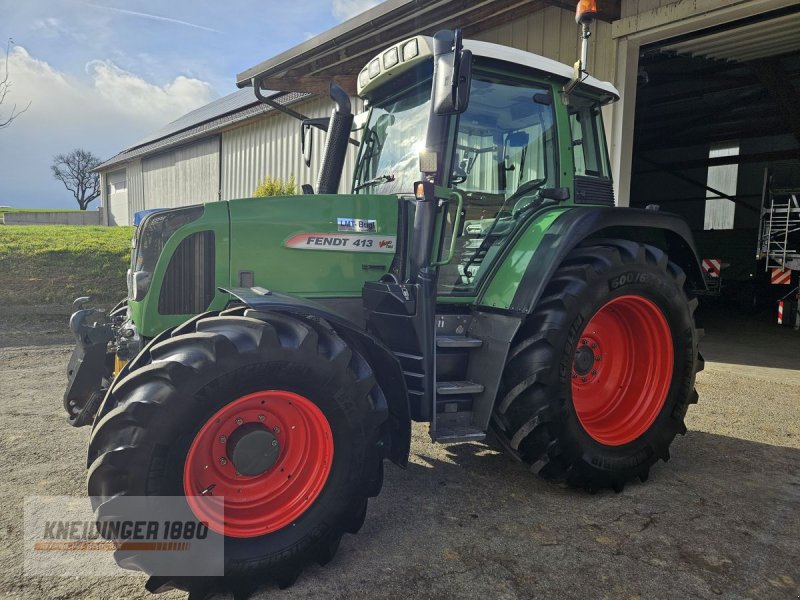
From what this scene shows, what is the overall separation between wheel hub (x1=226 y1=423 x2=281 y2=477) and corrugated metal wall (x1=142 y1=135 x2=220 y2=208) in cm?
1645

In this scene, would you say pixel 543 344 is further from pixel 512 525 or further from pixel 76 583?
pixel 76 583

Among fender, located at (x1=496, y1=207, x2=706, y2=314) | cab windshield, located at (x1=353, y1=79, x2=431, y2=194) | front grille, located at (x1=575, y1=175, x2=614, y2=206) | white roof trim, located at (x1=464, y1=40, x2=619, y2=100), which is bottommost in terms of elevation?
fender, located at (x1=496, y1=207, x2=706, y2=314)

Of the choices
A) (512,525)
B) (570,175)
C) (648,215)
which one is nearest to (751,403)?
(648,215)

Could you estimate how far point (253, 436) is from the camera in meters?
2.39

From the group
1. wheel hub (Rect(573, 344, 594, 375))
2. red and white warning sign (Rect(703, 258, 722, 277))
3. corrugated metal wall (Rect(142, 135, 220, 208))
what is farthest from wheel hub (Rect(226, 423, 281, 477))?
corrugated metal wall (Rect(142, 135, 220, 208))

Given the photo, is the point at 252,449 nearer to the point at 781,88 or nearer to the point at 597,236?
the point at 597,236

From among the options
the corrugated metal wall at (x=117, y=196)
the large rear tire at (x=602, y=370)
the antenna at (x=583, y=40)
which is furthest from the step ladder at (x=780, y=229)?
the corrugated metal wall at (x=117, y=196)

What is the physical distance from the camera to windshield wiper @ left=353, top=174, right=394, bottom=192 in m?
3.49

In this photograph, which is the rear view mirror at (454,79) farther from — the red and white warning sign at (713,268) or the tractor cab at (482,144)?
the red and white warning sign at (713,268)

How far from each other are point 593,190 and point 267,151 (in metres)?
12.1

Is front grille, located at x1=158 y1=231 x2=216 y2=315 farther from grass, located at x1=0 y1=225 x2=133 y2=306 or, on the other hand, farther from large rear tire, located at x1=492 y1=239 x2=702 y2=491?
grass, located at x1=0 y1=225 x2=133 y2=306

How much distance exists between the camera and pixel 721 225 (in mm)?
17281

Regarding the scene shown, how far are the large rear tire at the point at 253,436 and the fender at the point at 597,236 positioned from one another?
107 cm

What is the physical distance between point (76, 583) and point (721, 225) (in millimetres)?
18692
